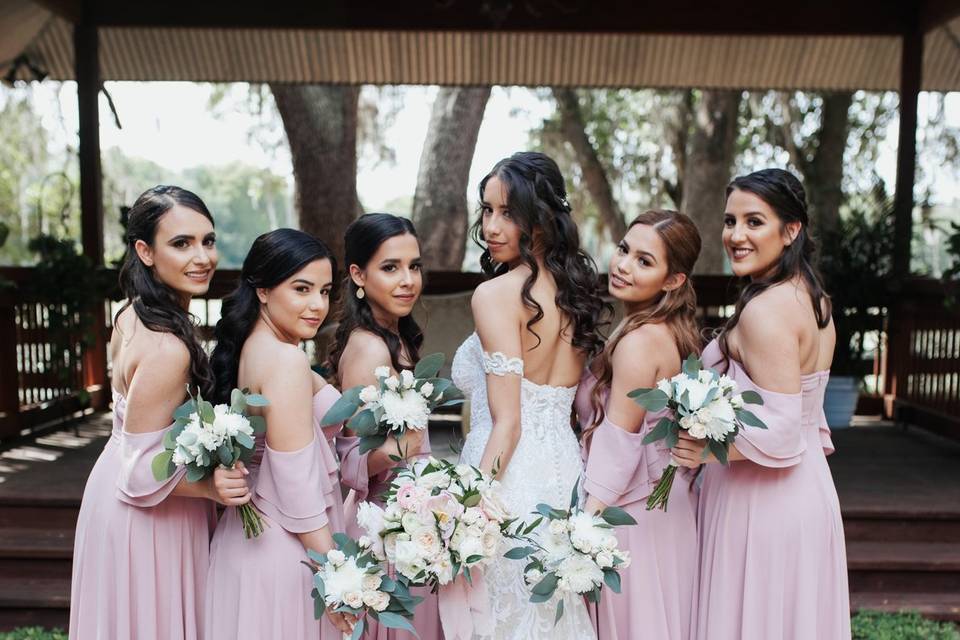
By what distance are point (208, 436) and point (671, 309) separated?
1608 mm

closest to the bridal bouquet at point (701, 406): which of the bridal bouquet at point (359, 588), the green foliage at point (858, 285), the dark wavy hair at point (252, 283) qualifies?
the bridal bouquet at point (359, 588)

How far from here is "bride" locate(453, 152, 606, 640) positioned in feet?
9.26

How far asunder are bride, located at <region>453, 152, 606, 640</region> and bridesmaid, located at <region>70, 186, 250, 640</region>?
3.17ft

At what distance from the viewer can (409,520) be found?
7.70 ft

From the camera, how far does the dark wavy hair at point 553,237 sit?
9.48 feet

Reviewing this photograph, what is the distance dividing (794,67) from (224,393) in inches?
324

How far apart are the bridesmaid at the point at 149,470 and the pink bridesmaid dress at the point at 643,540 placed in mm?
1333

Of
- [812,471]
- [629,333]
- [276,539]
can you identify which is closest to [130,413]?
[276,539]

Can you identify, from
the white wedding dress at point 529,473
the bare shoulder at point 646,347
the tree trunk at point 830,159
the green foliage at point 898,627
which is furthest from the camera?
the tree trunk at point 830,159

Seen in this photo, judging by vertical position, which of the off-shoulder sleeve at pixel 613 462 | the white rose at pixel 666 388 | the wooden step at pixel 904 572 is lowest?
the wooden step at pixel 904 572

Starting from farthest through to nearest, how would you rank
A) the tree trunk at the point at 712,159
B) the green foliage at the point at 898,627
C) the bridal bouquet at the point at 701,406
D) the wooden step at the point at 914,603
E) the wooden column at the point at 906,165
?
the tree trunk at the point at 712,159 < the wooden column at the point at 906,165 < the wooden step at the point at 914,603 < the green foliage at the point at 898,627 < the bridal bouquet at the point at 701,406

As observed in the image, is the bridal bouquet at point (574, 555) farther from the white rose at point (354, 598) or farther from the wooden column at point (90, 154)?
the wooden column at point (90, 154)

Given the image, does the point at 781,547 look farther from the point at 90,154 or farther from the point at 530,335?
the point at 90,154

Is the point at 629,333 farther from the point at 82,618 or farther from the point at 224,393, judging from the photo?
the point at 82,618
